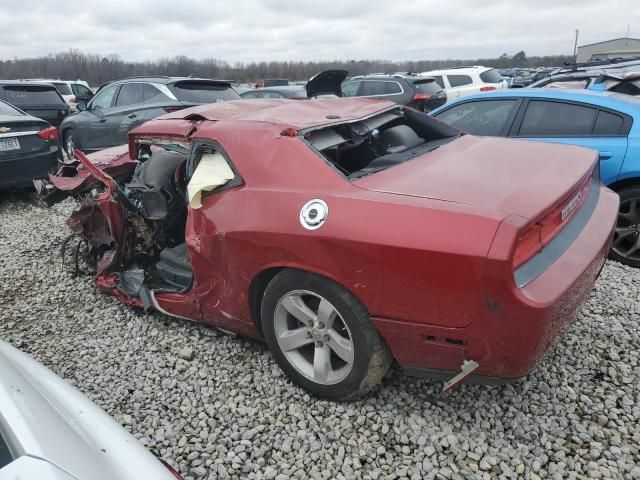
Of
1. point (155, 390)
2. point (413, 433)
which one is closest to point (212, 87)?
point (155, 390)

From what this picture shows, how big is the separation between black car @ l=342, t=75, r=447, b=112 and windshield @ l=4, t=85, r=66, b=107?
6354 mm

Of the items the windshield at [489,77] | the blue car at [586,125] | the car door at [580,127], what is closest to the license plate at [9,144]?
the blue car at [586,125]

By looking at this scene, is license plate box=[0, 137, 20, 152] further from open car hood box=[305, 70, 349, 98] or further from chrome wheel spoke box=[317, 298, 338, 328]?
chrome wheel spoke box=[317, 298, 338, 328]

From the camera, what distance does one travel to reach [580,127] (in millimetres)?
4312

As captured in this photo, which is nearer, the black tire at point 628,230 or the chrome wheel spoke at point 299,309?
the chrome wheel spoke at point 299,309

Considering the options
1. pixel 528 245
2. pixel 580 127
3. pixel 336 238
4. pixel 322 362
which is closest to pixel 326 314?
pixel 322 362

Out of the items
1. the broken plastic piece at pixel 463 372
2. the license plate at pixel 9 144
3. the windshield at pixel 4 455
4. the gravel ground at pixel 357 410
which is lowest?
the gravel ground at pixel 357 410

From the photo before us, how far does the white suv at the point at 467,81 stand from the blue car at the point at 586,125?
783 cm

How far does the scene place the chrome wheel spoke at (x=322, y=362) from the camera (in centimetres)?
248

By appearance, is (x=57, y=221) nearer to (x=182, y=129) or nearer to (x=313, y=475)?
(x=182, y=129)

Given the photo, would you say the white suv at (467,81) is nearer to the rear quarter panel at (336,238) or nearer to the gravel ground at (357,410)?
the gravel ground at (357,410)

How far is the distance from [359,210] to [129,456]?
128 cm

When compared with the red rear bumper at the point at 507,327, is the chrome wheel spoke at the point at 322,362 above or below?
below

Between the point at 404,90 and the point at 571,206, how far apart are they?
962 cm
